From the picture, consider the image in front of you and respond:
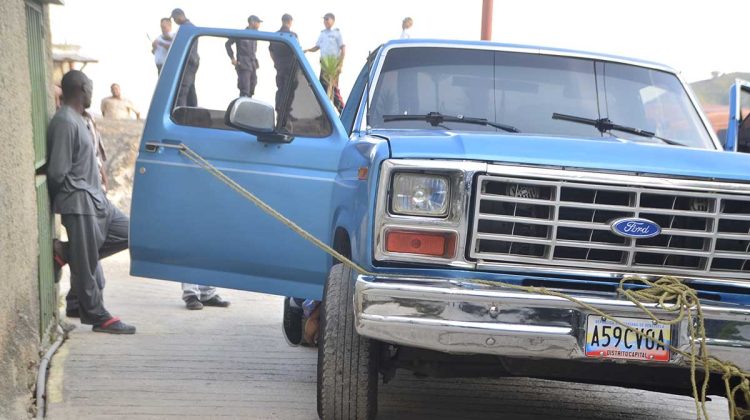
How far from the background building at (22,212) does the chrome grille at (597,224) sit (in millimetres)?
2400

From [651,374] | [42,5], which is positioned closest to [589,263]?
[651,374]

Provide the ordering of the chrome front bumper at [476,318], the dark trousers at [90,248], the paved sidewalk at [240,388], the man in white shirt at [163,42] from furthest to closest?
the man in white shirt at [163,42], the dark trousers at [90,248], the paved sidewalk at [240,388], the chrome front bumper at [476,318]

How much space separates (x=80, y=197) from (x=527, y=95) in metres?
3.25

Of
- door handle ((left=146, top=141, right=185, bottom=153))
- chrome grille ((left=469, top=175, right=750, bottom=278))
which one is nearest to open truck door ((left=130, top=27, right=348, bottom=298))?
door handle ((left=146, top=141, right=185, bottom=153))

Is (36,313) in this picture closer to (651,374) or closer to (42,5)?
(42,5)

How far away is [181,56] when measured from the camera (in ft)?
Answer: 22.0

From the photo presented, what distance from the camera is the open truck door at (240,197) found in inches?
248

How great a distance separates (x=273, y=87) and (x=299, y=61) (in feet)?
3.21

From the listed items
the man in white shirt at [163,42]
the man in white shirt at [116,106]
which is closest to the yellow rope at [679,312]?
the man in white shirt at [163,42]

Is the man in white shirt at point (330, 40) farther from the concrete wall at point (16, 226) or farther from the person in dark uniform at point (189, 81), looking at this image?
the concrete wall at point (16, 226)

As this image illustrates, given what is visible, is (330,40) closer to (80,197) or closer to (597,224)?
(80,197)

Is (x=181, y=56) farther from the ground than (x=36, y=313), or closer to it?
farther from the ground

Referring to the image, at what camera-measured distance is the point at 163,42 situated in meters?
14.7

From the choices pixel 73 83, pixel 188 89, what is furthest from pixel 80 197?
pixel 188 89
